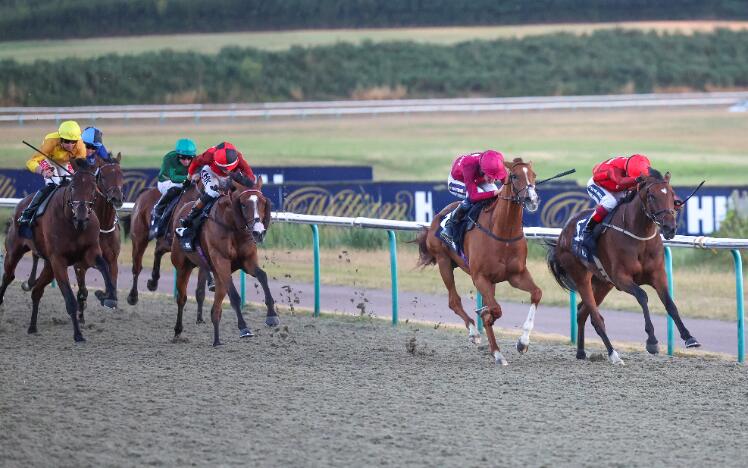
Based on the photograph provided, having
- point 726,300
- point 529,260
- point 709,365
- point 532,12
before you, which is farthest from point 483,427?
point 532,12

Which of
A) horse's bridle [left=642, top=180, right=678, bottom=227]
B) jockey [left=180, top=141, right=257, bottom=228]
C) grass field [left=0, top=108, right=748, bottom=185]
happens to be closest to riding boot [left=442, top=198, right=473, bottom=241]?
horse's bridle [left=642, top=180, right=678, bottom=227]

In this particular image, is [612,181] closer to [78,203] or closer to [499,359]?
[499,359]

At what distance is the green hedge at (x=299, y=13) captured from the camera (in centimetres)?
2031

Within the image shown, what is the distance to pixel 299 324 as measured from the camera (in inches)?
421

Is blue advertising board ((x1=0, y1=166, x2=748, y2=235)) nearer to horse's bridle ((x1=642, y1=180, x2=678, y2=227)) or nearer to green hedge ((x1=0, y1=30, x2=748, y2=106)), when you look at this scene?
horse's bridle ((x1=642, y1=180, x2=678, y2=227))

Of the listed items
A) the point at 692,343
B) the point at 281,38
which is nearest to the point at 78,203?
the point at 692,343

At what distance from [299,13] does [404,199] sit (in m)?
11.5

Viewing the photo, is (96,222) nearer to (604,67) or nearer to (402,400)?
(402,400)

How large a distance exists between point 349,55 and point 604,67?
855 centimetres

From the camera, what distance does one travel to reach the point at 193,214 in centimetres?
970

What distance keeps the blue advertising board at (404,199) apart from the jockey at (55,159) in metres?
5.53

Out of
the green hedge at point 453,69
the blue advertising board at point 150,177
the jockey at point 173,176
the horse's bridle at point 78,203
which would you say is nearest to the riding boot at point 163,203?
the jockey at point 173,176

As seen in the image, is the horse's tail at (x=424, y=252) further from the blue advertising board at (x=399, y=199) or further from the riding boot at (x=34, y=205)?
the blue advertising board at (x=399, y=199)

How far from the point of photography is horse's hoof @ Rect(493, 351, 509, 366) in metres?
8.58
